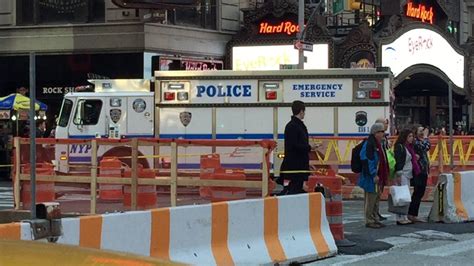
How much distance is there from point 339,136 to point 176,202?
6204mm

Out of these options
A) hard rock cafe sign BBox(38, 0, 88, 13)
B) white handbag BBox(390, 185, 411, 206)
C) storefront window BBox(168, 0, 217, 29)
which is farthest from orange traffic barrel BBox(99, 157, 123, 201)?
hard rock cafe sign BBox(38, 0, 88, 13)

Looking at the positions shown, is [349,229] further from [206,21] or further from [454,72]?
[454,72]

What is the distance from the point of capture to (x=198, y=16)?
95.0 feet

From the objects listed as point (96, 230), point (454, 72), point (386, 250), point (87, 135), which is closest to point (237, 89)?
A: point (87, 135)

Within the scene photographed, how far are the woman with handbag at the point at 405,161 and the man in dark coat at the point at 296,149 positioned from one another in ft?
6.14

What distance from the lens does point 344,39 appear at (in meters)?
29.5

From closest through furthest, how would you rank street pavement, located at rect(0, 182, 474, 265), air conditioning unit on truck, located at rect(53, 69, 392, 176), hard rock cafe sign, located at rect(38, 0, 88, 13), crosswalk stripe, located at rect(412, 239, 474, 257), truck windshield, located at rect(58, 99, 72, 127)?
street pavement, located at rect(0, 182, 474, 265), crosswalk stripe, located at rect(412, 239, 474, 257), air conditioning unit on truck, located at rect(53, 69, 392, 176), truck windshield, located at rect(58, 99, 72, 127), hard rock cafe sign, located at rect(38, 0, 88, 13)

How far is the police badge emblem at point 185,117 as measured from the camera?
18312 mm

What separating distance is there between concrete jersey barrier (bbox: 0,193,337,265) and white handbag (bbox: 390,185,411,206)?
9.34 ft

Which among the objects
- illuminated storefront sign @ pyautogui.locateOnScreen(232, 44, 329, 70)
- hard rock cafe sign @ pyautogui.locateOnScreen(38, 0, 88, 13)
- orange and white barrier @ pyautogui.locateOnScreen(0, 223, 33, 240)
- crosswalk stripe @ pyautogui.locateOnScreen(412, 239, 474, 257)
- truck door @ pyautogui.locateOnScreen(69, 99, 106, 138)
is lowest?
crosswalk stripe @ pyautogui.locateOnScreen(412, 239, 474, 257)

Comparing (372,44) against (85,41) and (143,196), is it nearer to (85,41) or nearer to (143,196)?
(85,41)

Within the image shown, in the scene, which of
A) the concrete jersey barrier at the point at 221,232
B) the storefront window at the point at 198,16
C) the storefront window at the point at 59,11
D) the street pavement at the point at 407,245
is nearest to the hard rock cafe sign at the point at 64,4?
the storefront window at the point at 59,11

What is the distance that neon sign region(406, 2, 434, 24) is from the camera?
109 ft

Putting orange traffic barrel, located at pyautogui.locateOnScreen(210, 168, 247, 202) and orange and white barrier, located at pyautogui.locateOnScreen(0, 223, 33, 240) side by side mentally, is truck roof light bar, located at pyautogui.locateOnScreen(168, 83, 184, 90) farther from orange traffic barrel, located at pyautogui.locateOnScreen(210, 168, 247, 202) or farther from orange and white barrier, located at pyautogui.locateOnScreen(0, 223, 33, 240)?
orange and white barrier, located at pyautogui.locateOnScreen(0, 223, 33, 240)
